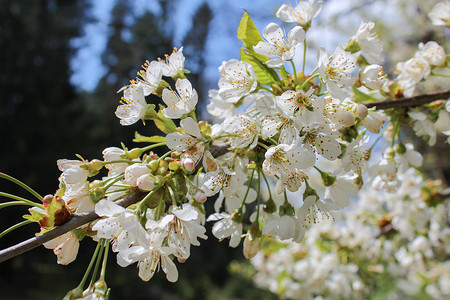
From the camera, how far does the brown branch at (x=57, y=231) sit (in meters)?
0.60

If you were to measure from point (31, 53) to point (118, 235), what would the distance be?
10840 mm

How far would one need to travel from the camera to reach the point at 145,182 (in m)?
0.66

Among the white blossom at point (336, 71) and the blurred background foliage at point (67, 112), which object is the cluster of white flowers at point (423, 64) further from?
the blurred background foliage at point (67, 112)

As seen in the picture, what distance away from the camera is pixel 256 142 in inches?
29.2

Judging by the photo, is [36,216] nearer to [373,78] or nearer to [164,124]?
[164,124]

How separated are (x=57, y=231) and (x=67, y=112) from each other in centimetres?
975

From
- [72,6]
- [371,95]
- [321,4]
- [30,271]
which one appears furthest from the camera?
[72,6]

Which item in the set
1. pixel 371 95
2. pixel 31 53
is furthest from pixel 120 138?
pixel 371 95

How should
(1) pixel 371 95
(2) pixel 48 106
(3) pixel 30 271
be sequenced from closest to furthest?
(1) pixel 371 95 → (3) pixel 30 271 → (2) pixel 48 106

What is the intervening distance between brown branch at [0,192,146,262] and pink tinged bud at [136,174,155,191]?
2.8 inches

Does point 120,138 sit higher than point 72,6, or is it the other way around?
point 72,6

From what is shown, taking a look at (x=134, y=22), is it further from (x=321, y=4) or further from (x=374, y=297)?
(x=321, y=4)

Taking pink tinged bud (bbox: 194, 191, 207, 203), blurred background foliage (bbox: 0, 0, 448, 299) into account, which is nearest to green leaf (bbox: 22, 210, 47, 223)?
pink tinged bud (bbox: 194, 191, 207, 203)

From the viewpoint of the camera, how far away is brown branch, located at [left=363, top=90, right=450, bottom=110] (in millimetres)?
967
